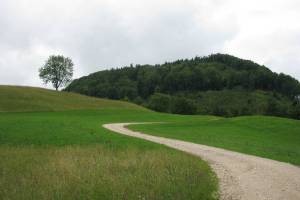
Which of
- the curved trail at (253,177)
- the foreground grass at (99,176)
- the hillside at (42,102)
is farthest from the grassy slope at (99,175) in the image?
the hillside at (42,102)

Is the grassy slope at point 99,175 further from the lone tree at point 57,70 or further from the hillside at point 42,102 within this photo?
the lone tree at point 57,70

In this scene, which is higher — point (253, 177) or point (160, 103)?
point (160, 103)

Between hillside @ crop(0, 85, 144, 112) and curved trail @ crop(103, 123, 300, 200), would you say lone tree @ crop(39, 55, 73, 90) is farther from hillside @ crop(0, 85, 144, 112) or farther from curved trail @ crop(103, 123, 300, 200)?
curved trail @ crop(103, 123, 300, 200)

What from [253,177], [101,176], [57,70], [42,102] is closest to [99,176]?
[101,176]

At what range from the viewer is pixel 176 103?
429ft

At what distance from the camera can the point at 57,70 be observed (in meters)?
124

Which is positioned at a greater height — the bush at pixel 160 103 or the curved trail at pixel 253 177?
the bush at pixel 160 103

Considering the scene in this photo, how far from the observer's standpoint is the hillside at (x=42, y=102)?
75125mm

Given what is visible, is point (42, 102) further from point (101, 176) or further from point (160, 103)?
point (101, 176)

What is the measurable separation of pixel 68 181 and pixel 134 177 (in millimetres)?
2167

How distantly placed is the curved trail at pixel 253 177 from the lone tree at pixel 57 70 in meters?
102

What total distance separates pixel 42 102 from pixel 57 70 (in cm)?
4410

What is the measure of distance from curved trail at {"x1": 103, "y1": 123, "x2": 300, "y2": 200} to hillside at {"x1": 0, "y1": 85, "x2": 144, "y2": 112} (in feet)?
178

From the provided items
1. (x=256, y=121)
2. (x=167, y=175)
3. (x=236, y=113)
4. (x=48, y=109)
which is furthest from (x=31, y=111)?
(x=236, y=113)
